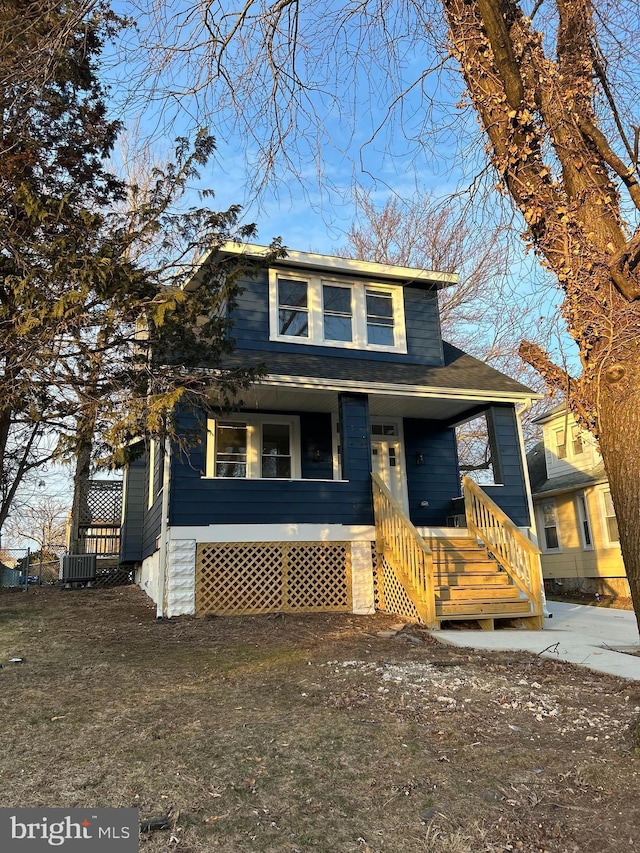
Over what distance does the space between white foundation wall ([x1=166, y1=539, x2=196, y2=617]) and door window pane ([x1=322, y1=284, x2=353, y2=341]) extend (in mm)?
4991

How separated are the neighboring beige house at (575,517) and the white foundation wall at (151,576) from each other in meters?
10.6

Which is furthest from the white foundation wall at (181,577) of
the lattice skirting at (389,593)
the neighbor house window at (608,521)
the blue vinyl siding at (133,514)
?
the neighbor house window at (608,521)

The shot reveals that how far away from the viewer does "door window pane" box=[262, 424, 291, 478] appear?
11789 millimetres

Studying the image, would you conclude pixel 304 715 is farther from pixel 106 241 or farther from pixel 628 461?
pixel 106 241

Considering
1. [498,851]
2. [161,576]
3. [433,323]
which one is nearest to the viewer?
[498,851]

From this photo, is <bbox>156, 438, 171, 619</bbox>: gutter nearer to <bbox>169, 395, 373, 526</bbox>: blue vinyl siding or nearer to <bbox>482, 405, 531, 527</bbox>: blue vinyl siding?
<bbox>169, 395, 373, 526</bbox>: blue vinyl siding

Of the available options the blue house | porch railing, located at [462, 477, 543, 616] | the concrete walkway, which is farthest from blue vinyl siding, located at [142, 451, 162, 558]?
the concrete walkway

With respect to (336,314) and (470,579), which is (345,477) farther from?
(336,314)

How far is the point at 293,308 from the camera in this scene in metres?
11.8

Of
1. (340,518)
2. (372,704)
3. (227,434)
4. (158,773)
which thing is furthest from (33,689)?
(227,434)

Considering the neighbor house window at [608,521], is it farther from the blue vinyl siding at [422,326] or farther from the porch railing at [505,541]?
the porch railing at [505,541]

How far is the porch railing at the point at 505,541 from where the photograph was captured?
9062 mm

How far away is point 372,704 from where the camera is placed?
15.1 ft

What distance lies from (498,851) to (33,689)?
415cm
